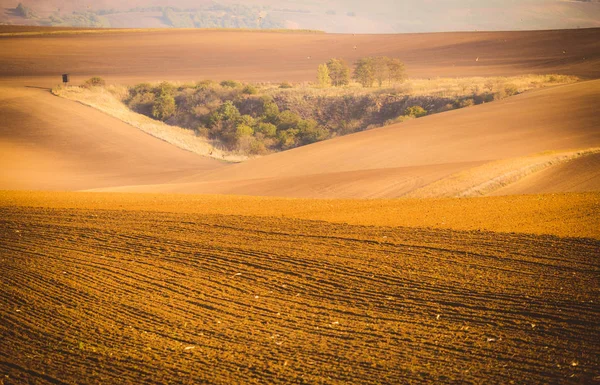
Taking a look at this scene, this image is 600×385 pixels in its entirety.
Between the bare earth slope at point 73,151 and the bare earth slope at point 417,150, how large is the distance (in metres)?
6.52

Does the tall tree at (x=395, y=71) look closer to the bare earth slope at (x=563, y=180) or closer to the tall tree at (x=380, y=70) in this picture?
the tall tree at (x=380, y=70)

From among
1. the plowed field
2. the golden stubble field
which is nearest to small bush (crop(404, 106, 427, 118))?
the golden stubble field

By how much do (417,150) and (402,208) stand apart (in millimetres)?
16980

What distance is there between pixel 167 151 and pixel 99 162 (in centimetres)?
535

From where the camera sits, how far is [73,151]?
4609 centimetres

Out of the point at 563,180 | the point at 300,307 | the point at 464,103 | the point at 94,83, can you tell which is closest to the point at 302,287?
the point at 300,307

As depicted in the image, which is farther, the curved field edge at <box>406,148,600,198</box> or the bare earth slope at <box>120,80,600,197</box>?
A: the bare earth slope at <box>120,80,600,197</box>

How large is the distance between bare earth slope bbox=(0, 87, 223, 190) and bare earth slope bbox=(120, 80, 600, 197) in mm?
6524

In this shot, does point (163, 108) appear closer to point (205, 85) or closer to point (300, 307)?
point (205, 85)

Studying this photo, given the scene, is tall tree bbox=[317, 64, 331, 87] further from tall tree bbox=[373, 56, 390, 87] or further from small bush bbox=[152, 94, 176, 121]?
small bush bbox=[152, 94, 176, 121]

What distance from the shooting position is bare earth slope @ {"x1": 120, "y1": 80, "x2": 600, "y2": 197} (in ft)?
87.7

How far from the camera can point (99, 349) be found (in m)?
8.79

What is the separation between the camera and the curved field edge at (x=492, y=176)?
911 inches

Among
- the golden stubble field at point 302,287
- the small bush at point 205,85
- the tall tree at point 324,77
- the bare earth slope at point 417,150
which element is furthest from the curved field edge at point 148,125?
the tall tree at point 324,77
